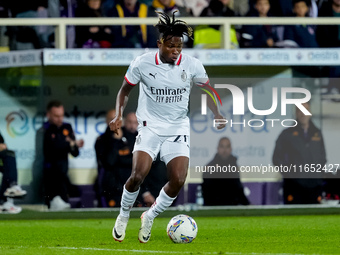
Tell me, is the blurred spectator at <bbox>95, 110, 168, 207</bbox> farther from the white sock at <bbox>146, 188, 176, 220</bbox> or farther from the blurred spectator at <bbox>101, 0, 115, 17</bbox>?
the white sock at <bbox>146, 188, 176, 220</bbox>

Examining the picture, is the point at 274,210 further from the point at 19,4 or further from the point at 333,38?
the point at 19,4

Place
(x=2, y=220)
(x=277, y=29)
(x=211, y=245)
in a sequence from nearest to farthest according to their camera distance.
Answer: (x=211, y=245) < (x=2, y=220) < (x=277, y=29)

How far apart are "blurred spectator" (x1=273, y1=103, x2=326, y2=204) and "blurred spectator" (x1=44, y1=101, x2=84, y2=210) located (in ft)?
10.2

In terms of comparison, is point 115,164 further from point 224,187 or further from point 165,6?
point 165,6

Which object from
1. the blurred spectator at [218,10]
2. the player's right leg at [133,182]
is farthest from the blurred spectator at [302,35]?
the player's right leg at [133,182]

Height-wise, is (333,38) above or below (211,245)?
above

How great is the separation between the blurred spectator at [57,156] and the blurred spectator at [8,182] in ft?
1.42

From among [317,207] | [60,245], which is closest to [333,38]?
[317,207]

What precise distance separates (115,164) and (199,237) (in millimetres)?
3772

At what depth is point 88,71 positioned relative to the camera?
13148mm

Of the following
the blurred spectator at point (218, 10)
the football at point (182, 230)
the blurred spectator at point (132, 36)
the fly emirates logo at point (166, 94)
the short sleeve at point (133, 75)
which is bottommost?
the football at point (182, 230)

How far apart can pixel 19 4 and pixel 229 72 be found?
3.33m

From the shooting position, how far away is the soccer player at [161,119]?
8555 millimetres

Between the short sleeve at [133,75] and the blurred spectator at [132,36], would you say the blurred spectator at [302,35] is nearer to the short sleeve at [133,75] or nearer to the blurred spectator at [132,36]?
the blurred spectator at [132,36]
